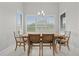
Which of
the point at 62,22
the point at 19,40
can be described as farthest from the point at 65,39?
the point at 19,40

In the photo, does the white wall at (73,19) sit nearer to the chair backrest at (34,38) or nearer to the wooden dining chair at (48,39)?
the wooden dining chair at (48,39)

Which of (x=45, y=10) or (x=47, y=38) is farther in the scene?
(x=47, y=38)

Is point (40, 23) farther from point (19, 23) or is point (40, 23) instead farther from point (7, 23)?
point (7, 23)

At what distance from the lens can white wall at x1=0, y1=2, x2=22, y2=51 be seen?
1843mm

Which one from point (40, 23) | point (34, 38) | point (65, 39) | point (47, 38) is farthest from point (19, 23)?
point (65, 39)

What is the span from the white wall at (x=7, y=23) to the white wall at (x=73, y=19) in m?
0.71

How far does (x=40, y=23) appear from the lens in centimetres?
202

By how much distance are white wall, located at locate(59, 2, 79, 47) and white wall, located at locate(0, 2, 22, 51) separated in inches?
27.9

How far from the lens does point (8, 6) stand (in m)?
1.84

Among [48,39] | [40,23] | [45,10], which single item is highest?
[45,10]

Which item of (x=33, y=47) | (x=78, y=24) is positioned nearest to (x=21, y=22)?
(x=33, y=47)

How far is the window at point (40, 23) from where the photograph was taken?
1990mm

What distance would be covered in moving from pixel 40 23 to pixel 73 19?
1.68 feet

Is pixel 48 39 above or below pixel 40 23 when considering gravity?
below
